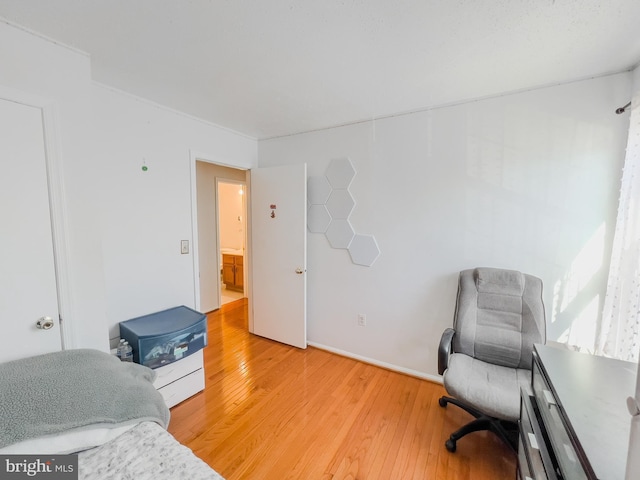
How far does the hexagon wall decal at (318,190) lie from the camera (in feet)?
8.98

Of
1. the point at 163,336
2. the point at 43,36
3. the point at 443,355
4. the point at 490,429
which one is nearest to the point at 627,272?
the point at 443,355

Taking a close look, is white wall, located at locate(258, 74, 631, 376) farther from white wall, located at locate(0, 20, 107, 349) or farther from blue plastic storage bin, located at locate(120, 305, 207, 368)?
white wall, located at locate(0, 20, 107, 349)

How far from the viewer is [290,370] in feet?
8.18

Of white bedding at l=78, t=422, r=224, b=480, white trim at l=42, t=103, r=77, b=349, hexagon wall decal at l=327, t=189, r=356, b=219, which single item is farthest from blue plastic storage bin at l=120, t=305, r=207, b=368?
hexagon wall decal at l=327, t=189, r=356, b=219

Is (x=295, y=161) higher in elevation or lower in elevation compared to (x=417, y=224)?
higher

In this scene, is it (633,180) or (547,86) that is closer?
(633,180)

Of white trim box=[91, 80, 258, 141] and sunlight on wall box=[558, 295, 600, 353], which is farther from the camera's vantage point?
white trim box=[91, 80, 258, 141]

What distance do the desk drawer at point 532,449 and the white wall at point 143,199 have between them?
252 centimetres

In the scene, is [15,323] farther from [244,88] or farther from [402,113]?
[402,113]

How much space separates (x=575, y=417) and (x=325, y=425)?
4.84ft

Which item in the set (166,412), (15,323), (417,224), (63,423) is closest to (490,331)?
(417,224)

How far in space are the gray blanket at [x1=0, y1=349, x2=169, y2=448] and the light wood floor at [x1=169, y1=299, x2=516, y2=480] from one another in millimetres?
763

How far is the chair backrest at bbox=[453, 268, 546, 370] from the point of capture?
5.67 ft

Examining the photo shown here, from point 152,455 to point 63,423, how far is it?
0.34 meters
